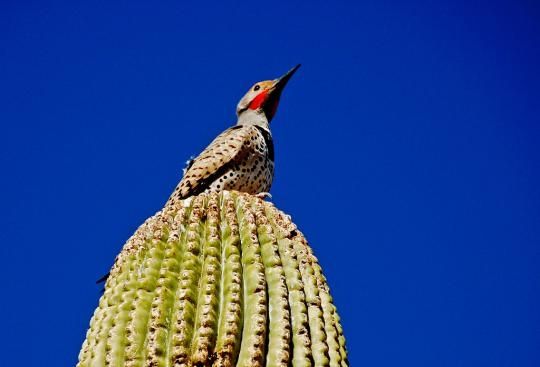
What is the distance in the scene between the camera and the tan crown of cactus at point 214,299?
7.55 ft

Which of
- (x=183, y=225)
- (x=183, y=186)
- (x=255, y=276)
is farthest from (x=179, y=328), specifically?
(x=183, y=186)

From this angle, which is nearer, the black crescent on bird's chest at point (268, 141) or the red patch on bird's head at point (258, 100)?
the black crescent on bird's chest at point (268, 141)

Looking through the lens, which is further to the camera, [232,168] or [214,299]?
[232,168]

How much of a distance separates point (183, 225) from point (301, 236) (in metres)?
0.48

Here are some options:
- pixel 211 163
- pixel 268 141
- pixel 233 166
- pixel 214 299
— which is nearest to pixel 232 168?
pixel 233 166

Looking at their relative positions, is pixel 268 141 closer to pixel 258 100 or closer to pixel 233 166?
pixel 233 166

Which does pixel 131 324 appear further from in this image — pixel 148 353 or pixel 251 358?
pixel 251 358

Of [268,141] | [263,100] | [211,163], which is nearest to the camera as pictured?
[211,163]

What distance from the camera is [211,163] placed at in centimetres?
540

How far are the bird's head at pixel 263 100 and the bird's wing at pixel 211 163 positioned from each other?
1.28m

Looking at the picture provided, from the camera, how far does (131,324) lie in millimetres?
2354

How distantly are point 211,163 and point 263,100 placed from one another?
1.83 m

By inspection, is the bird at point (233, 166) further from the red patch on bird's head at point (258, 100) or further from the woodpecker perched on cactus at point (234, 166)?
the red patch on bird's head at point (258, 100)

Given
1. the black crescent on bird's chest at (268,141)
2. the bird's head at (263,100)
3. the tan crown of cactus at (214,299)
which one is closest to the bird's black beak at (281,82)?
the bird's head at (263,100)
